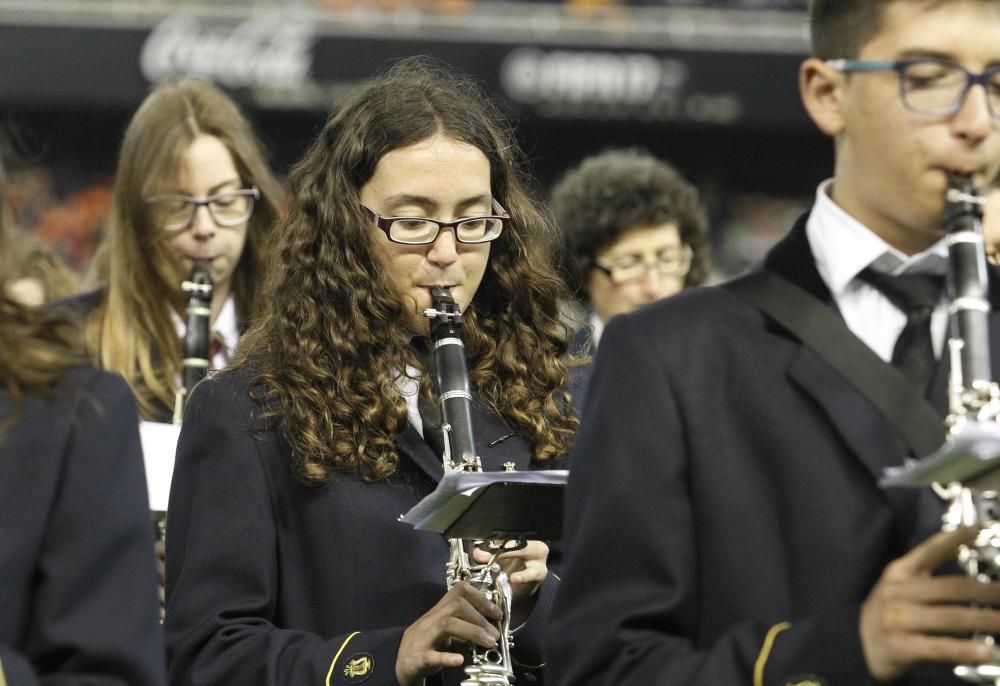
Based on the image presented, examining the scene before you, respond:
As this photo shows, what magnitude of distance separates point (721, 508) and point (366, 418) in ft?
4.35

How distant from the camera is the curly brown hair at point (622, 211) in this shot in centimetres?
650

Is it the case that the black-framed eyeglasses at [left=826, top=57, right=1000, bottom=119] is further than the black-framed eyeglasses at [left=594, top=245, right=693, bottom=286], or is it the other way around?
the black-framed eyeglasses at [left=594, top=245, right=693, bottom=286]

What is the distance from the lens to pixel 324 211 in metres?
4.14

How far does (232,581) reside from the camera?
3.71 meters

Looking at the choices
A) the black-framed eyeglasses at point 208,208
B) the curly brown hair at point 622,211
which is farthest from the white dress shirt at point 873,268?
the curly brown hair at point 622,211

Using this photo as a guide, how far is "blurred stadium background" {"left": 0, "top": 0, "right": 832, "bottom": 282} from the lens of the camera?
1600cm

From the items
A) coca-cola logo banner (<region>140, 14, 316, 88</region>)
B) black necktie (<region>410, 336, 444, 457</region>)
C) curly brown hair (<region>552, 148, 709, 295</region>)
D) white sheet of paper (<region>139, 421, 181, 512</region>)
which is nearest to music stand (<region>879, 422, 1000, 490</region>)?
black necktie (<region>410, 336, 444, 457</region>)

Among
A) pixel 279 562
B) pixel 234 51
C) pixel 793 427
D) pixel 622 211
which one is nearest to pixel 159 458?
pixel 279 562

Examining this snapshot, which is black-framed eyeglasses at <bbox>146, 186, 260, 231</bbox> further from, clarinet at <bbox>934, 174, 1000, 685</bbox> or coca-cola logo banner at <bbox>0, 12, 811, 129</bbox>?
coca-cola logo banner at <bbox>0, 12, 811, 129</bbox>

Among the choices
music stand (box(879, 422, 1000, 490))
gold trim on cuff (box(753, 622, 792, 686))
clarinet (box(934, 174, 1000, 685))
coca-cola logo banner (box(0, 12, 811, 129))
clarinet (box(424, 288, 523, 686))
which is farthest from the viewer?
coca-cola logo banner (box(0, 12, 811, 129))

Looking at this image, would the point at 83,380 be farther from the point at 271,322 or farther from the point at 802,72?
the point at 271,322

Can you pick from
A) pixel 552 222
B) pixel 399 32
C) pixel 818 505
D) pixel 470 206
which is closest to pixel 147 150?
pixel 552 222

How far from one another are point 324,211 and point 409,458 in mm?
606

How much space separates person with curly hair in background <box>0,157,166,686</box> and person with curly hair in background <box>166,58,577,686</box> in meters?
0.98
